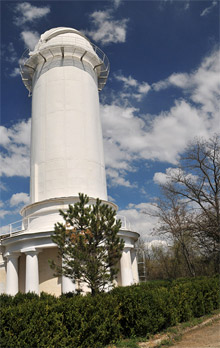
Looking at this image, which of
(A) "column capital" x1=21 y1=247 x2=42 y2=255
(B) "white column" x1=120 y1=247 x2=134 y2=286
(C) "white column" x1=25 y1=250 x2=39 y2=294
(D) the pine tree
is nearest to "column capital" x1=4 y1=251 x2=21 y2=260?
(A) "column capital" x1=21 y1=247 x2=42 y2=255

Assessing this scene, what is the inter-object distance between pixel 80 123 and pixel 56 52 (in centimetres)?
666

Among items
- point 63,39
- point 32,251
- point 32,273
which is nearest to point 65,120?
point 63,39

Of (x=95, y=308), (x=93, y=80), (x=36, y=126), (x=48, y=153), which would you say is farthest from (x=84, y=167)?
(x=95, y=308)

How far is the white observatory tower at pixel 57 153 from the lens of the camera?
1862 cm

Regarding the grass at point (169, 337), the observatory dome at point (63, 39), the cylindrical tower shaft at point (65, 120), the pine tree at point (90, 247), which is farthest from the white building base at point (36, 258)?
the observatory dome at point (63, 39)

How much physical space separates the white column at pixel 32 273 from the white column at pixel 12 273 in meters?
1.52

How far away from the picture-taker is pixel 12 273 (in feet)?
62.2

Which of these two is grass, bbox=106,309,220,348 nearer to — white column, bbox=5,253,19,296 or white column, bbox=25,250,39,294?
white column, bbox=25,250,39,294

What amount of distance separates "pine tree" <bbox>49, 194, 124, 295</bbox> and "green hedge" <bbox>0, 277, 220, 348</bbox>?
971 mm

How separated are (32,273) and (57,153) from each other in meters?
8.53

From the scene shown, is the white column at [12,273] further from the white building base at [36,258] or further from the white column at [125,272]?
the white column at [125,272]

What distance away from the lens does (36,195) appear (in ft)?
71.0

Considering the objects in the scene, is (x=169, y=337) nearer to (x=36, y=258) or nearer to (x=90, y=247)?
(x=90, y=247)

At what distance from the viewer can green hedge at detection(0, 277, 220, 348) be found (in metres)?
8.22
